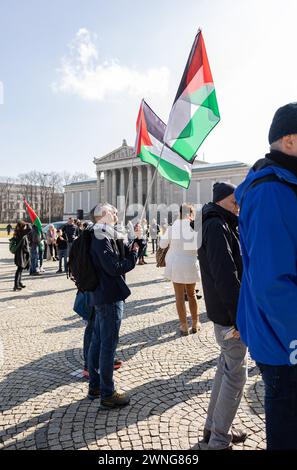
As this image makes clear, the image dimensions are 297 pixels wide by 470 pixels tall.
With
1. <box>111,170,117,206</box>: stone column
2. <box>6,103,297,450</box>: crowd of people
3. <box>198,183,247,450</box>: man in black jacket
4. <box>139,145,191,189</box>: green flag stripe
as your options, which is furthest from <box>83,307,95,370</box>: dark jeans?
<box>111,170,117,206</box>: stone column

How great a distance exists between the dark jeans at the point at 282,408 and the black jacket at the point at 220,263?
0.93 m

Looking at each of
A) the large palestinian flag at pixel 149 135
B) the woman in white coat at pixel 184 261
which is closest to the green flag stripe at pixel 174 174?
the large palestinian flag at pixel 149 135

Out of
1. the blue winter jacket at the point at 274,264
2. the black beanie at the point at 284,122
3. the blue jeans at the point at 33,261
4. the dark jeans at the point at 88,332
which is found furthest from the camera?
the blue jeans at the point at 33,261

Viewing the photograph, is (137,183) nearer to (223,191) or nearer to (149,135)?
(149,135)

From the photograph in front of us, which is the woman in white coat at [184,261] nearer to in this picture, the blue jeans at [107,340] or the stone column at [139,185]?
the blue jeans at [107,340]

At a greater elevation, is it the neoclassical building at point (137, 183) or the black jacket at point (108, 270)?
the neoclassical building at point (137, 183)

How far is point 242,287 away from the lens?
1948mm

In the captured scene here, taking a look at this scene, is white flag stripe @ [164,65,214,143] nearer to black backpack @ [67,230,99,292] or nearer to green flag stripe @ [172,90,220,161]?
green flag stripe @ [172,90,220,161]

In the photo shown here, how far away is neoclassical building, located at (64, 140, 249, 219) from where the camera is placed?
65.3 metres

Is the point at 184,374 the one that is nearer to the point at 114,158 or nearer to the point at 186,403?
the point at 186,403

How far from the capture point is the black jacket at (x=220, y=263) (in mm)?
Result: 2566

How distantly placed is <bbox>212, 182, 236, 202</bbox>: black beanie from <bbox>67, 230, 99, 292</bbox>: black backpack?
3.97 feet

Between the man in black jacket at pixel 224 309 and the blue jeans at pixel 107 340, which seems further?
the blue jeans at pixel 107 340


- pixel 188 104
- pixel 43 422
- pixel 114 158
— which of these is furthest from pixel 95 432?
pixel 114 158
